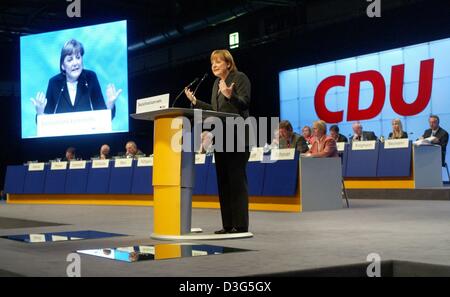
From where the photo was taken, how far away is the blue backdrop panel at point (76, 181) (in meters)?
9.46

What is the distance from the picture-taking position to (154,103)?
3.92 metres

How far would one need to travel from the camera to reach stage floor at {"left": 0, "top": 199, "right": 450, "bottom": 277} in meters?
2.76

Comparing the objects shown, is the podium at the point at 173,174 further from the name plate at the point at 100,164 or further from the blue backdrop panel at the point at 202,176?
the name plate at the point at 100,164

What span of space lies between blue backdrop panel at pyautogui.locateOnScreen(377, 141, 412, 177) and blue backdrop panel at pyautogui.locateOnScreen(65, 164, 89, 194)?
14.1 ft

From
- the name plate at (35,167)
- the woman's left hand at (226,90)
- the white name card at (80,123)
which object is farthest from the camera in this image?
the white name card at (80,123)

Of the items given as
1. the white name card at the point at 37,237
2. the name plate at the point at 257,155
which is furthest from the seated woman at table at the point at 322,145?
the white name card at the point at 37,237

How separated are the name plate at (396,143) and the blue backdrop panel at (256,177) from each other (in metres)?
2.43

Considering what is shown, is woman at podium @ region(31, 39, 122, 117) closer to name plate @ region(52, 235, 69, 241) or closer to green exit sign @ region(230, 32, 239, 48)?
green exit sign @ region(230, 32, 239, 48)

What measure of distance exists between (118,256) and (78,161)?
661 centimetres

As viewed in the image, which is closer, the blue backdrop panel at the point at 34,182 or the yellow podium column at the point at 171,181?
the yellow podium column at the point at 171,181

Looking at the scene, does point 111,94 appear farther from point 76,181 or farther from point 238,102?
point 238,102

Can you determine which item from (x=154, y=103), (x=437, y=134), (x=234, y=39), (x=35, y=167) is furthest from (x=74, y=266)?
(x=234, y=39)

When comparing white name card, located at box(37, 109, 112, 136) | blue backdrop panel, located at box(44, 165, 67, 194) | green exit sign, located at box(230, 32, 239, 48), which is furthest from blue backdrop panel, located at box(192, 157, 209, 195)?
green exit sign, located at box(230, 32, 239, 48)
